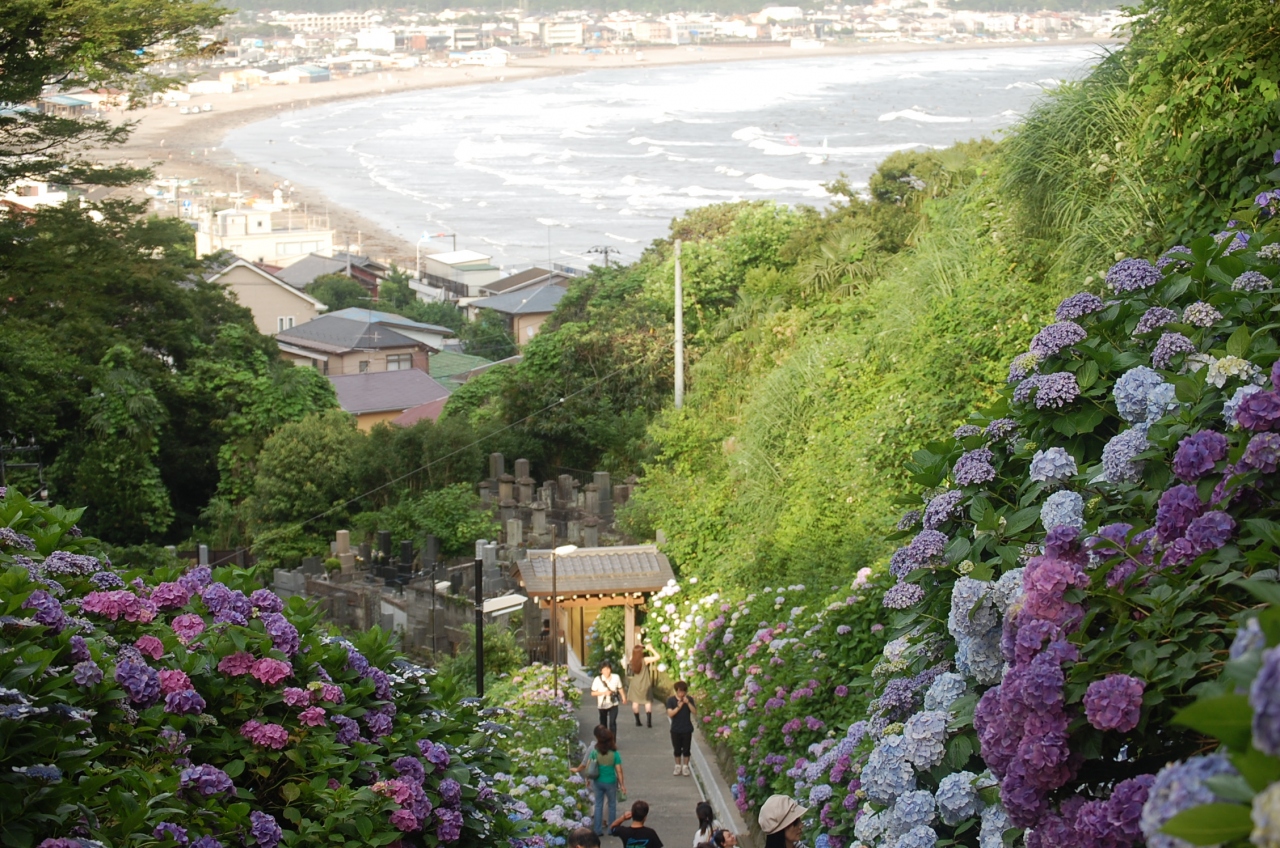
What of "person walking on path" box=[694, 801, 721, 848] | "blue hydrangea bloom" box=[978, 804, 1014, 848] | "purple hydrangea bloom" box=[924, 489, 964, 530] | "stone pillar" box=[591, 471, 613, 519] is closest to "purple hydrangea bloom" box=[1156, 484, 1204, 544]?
"blue hydrangea bloom" box=[978, 804, 1014, 848]

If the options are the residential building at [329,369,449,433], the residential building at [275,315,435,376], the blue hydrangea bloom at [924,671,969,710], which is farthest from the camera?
the residential building at [275,315,435,376]

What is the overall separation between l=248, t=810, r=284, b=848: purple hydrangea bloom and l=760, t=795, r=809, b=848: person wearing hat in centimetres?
374

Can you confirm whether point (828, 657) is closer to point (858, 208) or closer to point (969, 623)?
point (969, 623)

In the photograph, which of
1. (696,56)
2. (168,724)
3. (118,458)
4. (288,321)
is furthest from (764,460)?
(696,56)

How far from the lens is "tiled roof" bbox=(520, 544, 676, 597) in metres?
14.9

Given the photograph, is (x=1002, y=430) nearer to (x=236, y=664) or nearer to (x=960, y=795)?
(x=960, y=795)

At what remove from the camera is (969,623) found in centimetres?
399

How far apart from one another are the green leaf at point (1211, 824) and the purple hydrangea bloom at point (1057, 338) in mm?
2767

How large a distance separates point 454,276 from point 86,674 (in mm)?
63643

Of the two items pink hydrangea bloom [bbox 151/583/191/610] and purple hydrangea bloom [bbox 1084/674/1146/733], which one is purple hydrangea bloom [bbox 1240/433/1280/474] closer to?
purple hydrangea bloom [bbox 1084/674/1146/733]

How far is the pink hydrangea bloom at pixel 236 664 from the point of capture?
502cm

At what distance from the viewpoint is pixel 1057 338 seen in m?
4.67

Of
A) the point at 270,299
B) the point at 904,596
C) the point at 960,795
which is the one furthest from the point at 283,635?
the point at 270,299

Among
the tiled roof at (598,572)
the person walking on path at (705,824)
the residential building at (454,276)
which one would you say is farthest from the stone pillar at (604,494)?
the residential building at (454,276)
